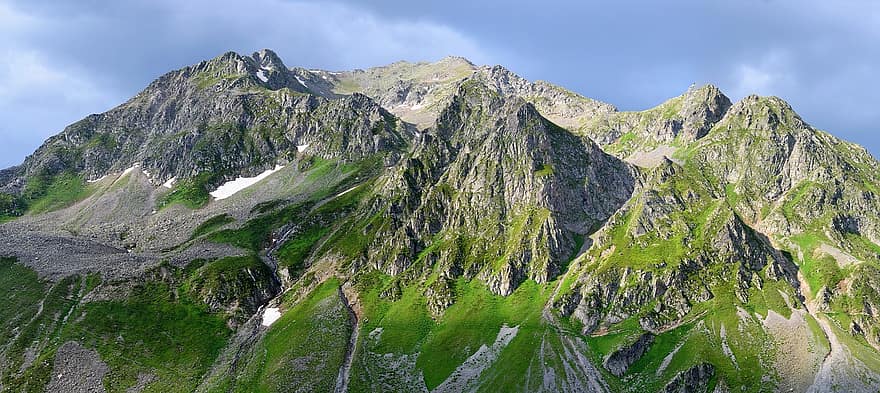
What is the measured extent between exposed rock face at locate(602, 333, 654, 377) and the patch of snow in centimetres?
9822

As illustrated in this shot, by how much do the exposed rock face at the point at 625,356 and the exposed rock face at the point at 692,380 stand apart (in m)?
11.3

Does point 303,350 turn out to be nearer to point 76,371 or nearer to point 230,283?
point 230,283

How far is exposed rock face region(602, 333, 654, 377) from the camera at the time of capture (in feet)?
436

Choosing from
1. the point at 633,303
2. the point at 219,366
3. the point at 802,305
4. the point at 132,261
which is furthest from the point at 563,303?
the point at 132,261

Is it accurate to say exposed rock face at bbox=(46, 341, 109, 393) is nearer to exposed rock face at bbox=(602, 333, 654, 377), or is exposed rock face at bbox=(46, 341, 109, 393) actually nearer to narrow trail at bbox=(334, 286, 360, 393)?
narrow trail at bbox=(334, 286, 360, 393)

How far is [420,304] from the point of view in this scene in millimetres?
168000

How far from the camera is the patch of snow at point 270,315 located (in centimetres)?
16907

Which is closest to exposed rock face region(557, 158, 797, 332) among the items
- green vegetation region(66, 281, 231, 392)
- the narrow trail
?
the narrow trail

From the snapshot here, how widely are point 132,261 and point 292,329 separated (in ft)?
255

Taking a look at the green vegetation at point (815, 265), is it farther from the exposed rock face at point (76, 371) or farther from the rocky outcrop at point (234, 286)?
the exposed rock face at point (76, 371)

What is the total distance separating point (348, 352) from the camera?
147 metres

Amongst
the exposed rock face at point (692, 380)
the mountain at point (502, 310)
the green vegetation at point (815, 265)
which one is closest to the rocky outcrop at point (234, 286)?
the mountain at point (502, 310)

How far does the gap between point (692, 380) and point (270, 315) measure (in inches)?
4773

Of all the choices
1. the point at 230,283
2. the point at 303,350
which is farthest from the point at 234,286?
the point at 303,350
